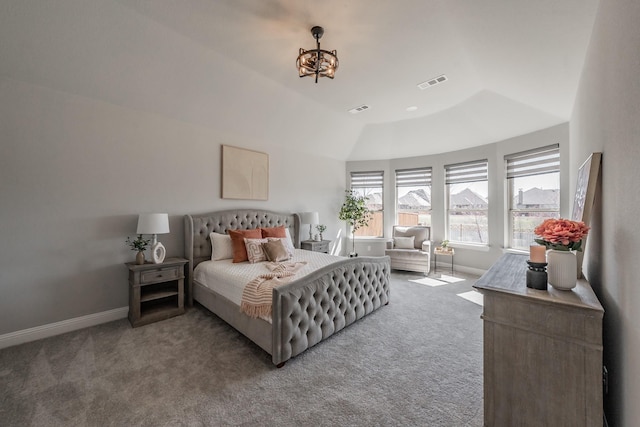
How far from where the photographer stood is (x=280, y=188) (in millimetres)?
5062

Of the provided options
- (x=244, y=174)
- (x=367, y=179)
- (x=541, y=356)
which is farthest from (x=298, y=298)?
(x=367, y=179)

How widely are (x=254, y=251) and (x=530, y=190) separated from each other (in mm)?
4997

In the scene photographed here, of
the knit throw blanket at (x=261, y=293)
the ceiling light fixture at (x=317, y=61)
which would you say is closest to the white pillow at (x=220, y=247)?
the knit throw blanket at (x=261, y=293)

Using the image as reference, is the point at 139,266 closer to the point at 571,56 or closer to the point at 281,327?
the point at 281,327

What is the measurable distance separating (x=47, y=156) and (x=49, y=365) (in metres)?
2.15

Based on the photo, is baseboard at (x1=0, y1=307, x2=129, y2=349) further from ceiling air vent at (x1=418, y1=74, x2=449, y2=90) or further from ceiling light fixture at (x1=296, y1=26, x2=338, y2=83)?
ceiling air vent at (x1=418, y1=74, x2=449, y2=90)

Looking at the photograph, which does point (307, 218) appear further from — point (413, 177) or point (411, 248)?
point (413, 177)

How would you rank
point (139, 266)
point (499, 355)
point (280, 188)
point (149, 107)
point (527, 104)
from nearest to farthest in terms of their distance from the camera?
point (499, 355)
point (139, 266)
point (149, 107)
point (527, 104)
point (280, 188)

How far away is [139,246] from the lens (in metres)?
3.10

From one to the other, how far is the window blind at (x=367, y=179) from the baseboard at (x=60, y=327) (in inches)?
210

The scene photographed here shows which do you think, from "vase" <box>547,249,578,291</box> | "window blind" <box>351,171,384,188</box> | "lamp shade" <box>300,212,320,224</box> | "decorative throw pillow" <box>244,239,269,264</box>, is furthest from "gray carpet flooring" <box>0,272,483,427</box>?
"window blind" <box>351,171,384,188</box>

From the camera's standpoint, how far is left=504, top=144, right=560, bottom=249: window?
13.6 feet

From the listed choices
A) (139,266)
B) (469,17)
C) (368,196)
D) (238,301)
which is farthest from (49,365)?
(368,196)

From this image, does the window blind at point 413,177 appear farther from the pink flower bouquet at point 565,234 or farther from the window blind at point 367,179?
the pink flower bouquet at point 565,234
